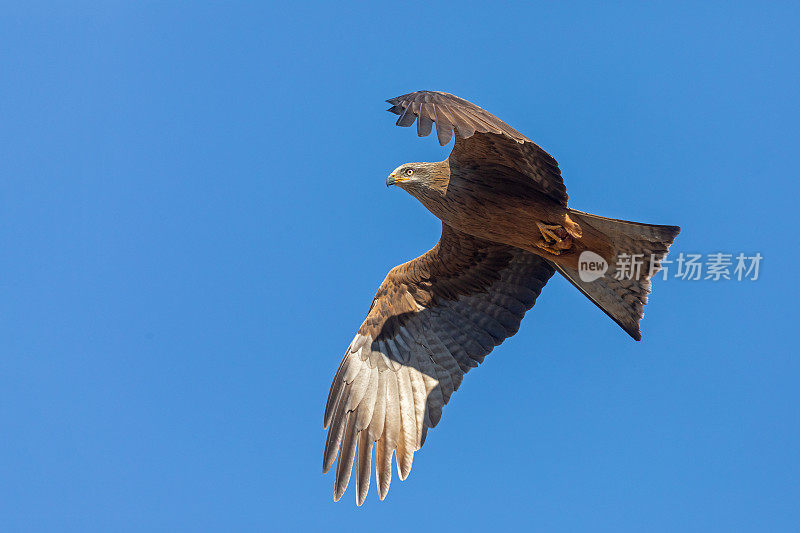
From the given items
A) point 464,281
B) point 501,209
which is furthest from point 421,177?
point 464,281

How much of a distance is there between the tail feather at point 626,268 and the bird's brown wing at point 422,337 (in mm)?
799

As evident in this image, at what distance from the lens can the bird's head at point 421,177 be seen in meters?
8.19

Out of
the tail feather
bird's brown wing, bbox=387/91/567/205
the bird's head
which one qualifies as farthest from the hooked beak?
the tail feather

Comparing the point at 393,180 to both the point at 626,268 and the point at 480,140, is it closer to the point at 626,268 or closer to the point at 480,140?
the point at 480,140

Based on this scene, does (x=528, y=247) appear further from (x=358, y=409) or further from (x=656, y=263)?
(x=358, y=409)

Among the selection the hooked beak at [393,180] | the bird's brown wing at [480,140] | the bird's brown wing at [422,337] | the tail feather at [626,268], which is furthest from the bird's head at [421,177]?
the tail feather at [626,268]

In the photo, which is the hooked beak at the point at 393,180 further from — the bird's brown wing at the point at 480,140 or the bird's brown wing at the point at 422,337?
the bird's brown wing at the point at 422,337

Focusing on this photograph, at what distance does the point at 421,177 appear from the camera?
827cm

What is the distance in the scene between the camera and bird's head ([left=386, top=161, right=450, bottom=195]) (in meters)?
8.19

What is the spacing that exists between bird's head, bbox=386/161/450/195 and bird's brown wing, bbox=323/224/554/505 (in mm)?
912

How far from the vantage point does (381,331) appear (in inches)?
371

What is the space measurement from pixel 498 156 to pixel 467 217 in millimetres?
764

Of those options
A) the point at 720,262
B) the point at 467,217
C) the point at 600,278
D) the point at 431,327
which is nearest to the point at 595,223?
the point at 600,278

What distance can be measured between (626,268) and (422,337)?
2508 mm
